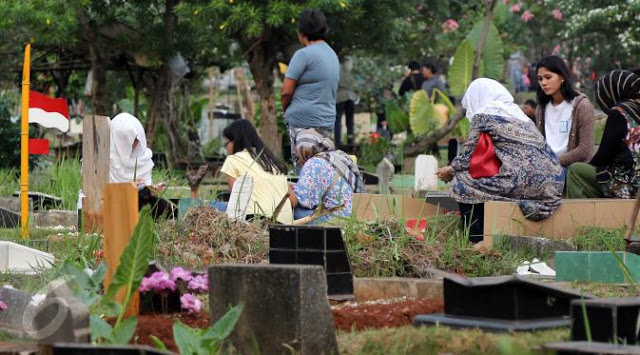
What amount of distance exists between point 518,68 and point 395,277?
2859cm

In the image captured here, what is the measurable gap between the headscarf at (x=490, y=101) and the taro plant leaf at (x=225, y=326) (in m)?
4.73

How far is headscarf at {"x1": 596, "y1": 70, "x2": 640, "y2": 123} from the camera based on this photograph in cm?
995

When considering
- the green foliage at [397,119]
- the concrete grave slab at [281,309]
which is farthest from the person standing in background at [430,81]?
the concrete grave slab at [281,309]

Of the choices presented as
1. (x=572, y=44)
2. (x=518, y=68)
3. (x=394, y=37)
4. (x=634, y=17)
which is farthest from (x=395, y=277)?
(x=518, y=68)

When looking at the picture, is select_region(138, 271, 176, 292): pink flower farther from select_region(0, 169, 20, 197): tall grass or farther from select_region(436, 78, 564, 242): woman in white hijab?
select_region(0, 169, 20, 197): tall grass

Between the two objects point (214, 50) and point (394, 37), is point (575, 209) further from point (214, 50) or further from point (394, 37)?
point (214, 50)

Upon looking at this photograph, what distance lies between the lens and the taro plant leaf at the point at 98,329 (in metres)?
5.11

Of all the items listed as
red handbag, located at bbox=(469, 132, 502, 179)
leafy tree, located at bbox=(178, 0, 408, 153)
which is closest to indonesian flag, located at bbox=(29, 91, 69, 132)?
red handbag, located at bbox=(469, 132, 502, 179)

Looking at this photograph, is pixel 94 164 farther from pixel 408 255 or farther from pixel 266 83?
pixel 266 83

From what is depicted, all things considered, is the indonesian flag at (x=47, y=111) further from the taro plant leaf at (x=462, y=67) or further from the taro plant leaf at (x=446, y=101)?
the taro plant leaf at (x=446, y=101)

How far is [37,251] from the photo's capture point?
8.16m

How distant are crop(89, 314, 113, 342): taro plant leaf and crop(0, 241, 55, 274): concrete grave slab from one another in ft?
9.69

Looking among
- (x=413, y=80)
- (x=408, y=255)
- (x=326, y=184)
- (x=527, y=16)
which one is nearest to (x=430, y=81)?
(x=413, y=80)

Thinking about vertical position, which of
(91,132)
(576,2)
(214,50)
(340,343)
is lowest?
(340,343)
